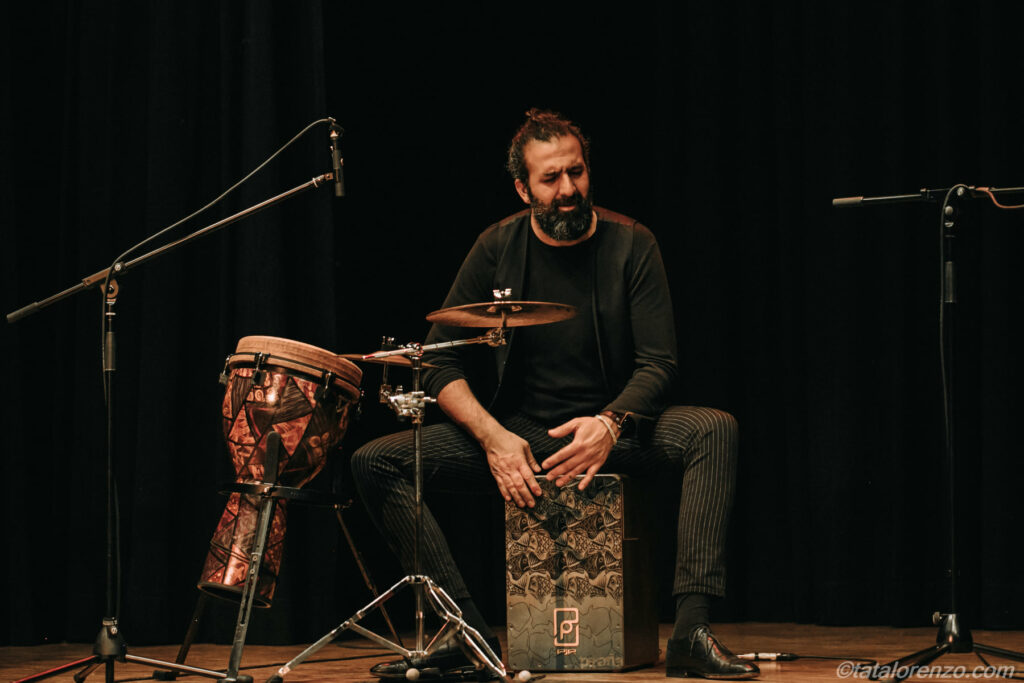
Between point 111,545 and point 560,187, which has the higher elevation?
point 560,187

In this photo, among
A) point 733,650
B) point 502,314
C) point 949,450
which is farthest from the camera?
point 733,650

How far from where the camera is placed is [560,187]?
3.33 meters

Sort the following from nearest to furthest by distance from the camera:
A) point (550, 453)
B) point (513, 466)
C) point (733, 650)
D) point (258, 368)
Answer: point (258, 368)
point (513, 466)
point (550, 453)
point (733, 650)

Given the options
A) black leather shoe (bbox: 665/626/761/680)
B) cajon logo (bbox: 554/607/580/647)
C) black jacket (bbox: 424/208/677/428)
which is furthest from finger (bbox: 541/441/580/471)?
black leather shoe (bbox: 665/626/761/680)

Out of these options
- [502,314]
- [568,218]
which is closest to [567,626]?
[502,314]

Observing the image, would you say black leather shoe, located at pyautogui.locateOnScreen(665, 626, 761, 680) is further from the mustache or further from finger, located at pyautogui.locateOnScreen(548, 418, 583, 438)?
the mustache

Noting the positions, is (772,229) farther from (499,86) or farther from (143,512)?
(143,512)

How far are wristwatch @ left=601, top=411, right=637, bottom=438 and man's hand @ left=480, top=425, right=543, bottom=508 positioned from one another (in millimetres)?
238

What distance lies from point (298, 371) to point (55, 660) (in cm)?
135

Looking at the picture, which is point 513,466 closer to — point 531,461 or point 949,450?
point 531,461

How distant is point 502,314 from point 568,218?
0.64m

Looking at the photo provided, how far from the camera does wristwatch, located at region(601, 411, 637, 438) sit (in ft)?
9.91

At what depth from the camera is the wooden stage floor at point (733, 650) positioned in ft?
9.53

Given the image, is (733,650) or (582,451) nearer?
(582,451)
